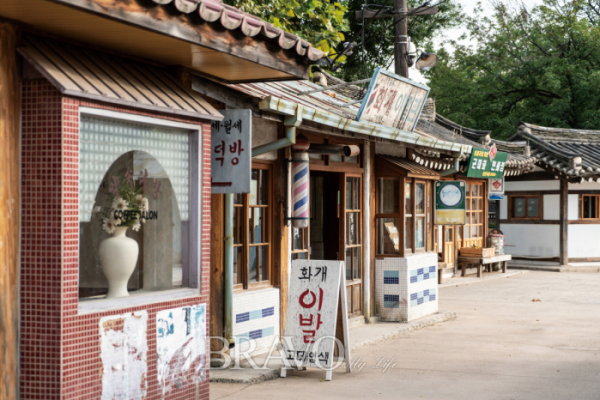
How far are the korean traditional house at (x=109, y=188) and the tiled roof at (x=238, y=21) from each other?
15 millimetres

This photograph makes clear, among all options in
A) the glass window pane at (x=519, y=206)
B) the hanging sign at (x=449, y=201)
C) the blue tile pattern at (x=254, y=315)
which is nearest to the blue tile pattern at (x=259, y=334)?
the blue tile pattern at (x=254, y=315)

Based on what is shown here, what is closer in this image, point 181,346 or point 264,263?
point 181,346

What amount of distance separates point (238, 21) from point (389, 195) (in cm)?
628

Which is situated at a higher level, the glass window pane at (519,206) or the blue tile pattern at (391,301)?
the glass window pane at (519,206)

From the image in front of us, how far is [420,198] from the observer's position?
1180cm

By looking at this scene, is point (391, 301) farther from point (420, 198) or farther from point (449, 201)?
point (449, 201)

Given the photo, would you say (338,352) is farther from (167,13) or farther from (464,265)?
(464,265)

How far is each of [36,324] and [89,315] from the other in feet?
1.11

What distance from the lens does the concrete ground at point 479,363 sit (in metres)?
6.79

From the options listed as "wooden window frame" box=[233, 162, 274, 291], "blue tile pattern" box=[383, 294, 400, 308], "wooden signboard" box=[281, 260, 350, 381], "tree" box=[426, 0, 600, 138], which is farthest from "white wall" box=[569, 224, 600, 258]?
"wooden signboard" box=[281, 260, 350, 381]

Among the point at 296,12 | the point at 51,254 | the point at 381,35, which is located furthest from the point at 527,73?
the point at 51,254

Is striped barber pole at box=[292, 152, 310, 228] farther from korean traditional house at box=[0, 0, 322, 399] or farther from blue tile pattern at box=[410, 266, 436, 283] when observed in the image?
blue tile pattern at box=[410, 266, 436, 283]

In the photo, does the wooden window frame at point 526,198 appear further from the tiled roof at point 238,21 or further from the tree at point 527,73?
the tiled roof at point 238,21

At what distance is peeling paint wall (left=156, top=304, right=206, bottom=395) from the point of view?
5395mm
